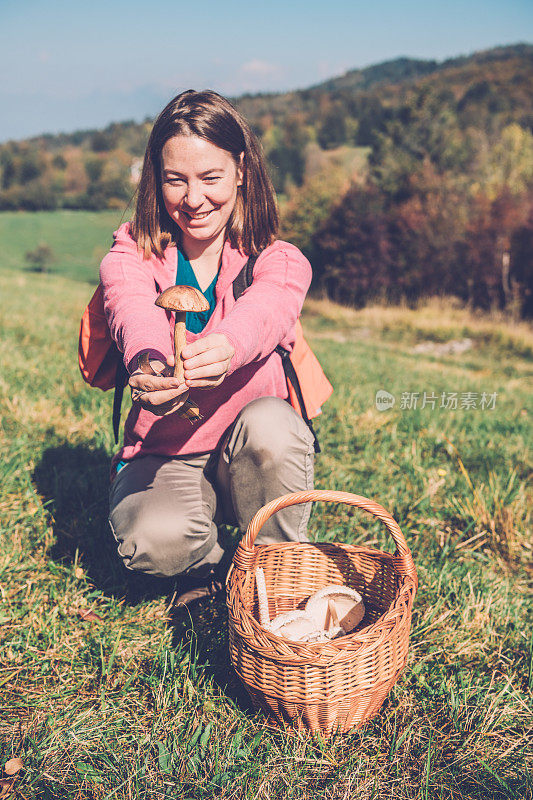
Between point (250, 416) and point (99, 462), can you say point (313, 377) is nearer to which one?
point (250, 416)

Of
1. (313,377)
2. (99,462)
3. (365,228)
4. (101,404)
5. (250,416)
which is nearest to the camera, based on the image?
(250,416)

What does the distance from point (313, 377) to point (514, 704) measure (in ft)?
4.22

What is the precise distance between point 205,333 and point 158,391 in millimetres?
519

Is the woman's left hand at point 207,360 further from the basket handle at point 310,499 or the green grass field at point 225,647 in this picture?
the green grass field at point 225,647

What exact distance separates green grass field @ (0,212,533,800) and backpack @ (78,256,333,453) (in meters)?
0.61

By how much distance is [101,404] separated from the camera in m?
→ 3.83

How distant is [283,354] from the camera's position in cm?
211

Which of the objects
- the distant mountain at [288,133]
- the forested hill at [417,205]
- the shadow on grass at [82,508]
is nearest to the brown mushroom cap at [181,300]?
the forested hill at [417,205]

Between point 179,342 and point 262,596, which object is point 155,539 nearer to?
point 262,596

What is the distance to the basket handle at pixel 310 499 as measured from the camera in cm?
168

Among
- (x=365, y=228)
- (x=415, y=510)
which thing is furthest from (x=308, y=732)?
(x=365, y=228)

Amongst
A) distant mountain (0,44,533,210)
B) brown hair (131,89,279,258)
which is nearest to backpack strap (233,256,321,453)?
brown hair (131,89,279,258)

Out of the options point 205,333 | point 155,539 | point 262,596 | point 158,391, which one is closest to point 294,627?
point 262,596

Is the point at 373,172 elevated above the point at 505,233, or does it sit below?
above
